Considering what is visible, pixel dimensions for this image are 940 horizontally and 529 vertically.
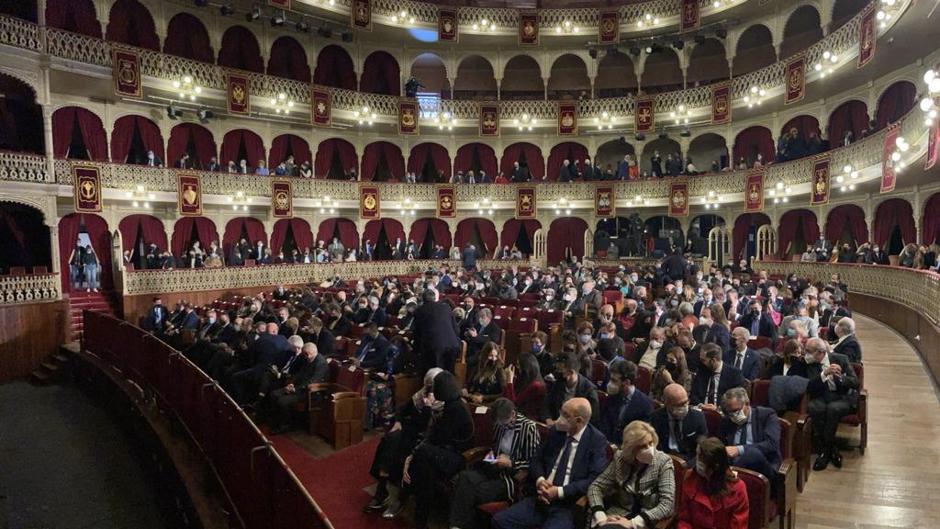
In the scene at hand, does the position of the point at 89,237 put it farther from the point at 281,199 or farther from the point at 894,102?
the point at 894,102

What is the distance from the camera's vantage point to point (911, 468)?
5.10 metres

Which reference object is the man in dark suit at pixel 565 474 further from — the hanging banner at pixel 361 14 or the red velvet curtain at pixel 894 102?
the hanging banner at pixel 361 14

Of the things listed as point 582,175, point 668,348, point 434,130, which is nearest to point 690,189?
point 582,175

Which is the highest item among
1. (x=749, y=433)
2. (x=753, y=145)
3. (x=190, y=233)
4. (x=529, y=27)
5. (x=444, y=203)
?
(x=529, y=27)

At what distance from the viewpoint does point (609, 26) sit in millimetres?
23047

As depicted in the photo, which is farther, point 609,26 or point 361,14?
point 609,26

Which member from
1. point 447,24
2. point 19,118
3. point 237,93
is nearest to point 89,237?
point 19,118

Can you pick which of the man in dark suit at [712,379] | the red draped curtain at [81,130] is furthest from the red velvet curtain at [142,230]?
the man in dark suit at [712,379]

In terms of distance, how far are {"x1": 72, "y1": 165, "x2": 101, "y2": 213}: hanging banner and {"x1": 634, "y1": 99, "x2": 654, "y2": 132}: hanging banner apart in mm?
18663

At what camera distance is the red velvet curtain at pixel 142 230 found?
18.0 metres

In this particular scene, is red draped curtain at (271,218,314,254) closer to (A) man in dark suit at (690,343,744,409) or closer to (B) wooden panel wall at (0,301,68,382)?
(B) wooden panel wall at (0,301,68,382)

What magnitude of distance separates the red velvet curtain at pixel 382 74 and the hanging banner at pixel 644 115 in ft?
33.0

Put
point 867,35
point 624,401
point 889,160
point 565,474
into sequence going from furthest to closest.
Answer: point 867,35 < point 889,160 < point 624,401 < point 565,474

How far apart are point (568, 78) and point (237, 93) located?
14.9 meters
